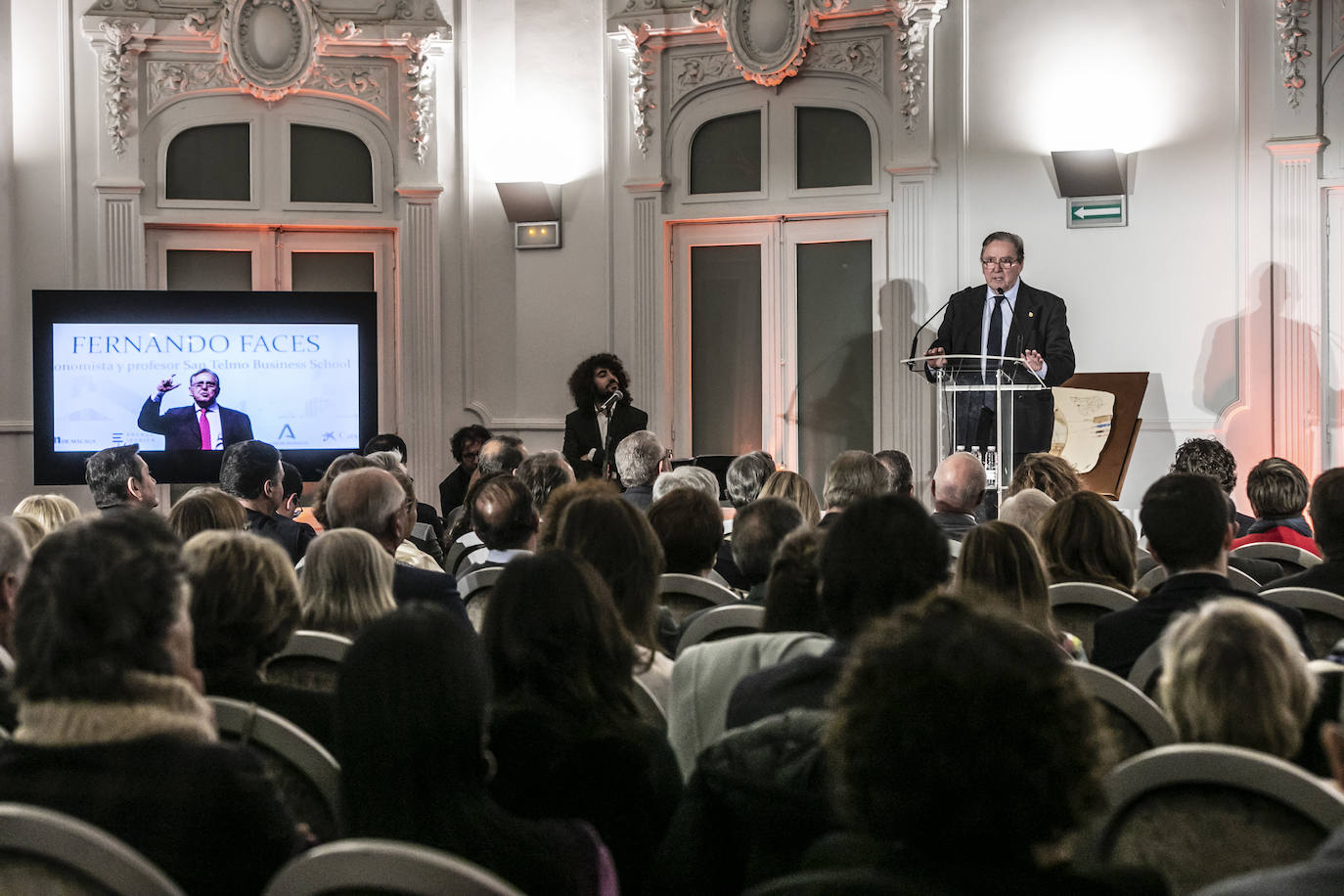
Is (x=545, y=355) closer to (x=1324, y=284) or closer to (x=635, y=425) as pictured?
(x=635, y=425)

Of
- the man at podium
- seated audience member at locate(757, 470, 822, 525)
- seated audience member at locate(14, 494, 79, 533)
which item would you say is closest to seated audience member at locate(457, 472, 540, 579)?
seated audience member at locate(757, 470, 822, 525)

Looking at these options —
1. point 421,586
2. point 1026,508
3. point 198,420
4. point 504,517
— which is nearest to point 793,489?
point 1026,508

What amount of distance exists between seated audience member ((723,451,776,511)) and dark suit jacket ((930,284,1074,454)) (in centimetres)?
198

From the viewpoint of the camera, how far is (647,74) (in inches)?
356

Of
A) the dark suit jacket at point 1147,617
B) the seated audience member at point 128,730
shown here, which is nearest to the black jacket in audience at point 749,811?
the seated audience member at point 128,730

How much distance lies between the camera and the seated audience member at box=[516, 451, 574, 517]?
5027mm

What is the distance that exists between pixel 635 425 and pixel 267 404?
239cm

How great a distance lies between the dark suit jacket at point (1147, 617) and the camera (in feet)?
9.64

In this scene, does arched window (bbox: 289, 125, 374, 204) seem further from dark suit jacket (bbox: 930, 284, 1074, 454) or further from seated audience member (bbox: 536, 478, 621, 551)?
seated audience member (bbox: 536, 478, 621, 551)

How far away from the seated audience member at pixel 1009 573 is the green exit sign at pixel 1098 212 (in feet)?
19.5

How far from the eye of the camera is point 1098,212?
27.0ft

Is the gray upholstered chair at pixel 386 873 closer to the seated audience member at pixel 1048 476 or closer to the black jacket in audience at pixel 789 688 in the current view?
the black jacket in audience at pixel 789 688

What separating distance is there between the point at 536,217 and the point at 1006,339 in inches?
131

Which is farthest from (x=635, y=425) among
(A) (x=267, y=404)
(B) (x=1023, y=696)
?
(B) (x=1023, y=696)
